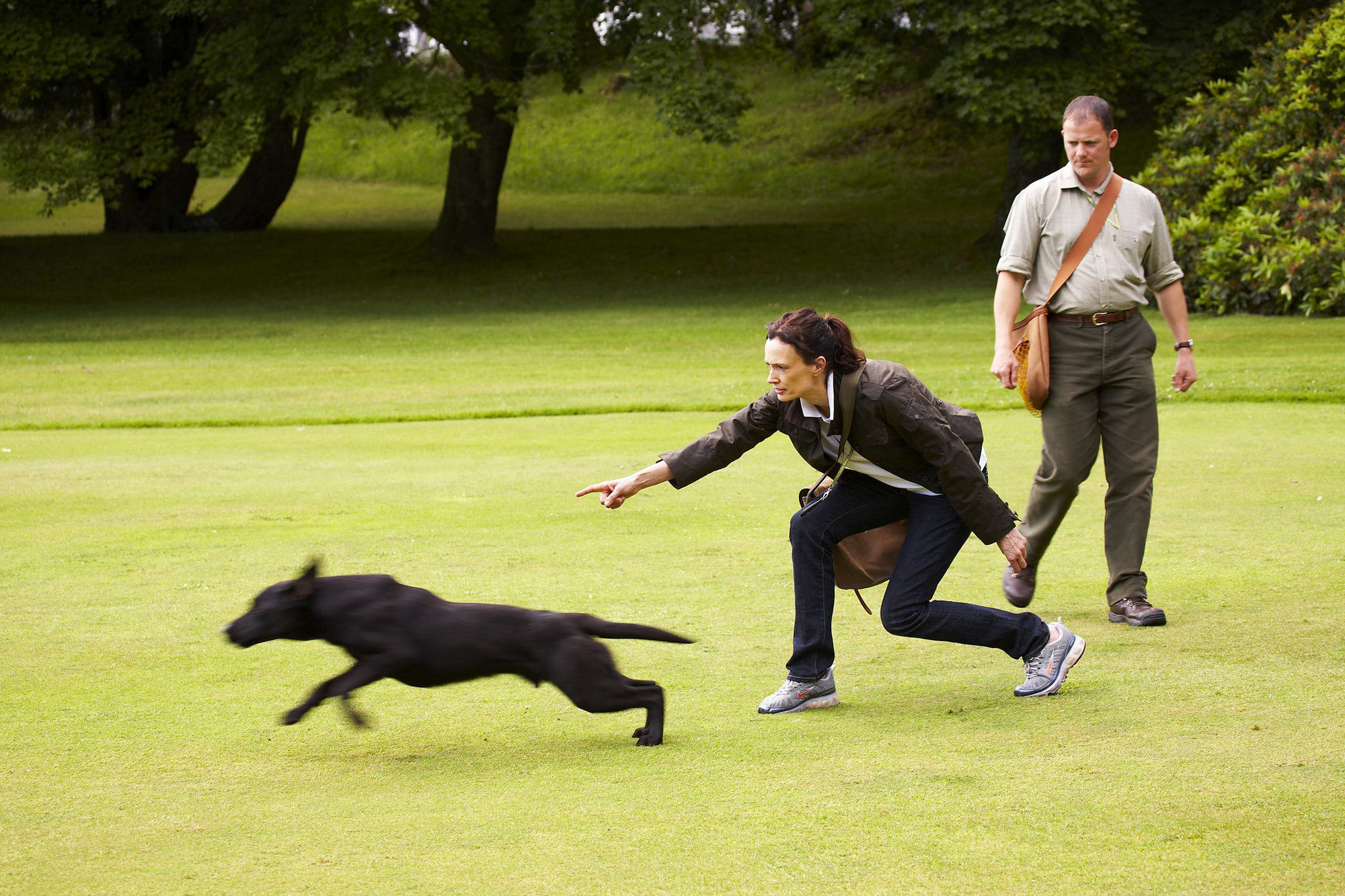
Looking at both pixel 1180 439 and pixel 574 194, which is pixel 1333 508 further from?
pixel 574 194

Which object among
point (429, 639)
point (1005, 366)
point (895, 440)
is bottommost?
point (429, 639)

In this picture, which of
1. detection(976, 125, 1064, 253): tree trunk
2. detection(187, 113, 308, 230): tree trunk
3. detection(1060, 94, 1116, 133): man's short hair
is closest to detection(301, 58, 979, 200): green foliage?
detection(187, 113, 308, 230): tree trunk

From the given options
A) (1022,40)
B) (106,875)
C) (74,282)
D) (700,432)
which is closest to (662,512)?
(700,432)

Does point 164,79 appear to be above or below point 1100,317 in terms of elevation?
above

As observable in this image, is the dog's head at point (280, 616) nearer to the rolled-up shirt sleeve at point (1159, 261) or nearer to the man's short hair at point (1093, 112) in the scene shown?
the man's short hair at point (1093, 112)

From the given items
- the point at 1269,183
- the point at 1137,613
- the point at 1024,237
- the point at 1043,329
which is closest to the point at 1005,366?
the point at 1043,329

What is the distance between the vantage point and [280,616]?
391 centimetres

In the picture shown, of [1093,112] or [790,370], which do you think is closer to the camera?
[790,370]

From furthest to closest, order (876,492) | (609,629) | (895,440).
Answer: (876,492), (895,440), (609,629)

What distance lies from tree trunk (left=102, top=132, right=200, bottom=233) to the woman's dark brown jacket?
3385 centimetres

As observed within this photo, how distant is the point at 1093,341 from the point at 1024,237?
534mm

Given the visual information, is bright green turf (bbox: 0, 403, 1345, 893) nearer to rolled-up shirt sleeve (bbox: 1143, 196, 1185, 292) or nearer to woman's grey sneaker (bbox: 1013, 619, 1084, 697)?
woman's grey sneaker (bbox: 1013, 619, 1084, 697)

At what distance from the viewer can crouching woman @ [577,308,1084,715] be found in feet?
14.0

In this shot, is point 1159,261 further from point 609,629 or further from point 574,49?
point 574,49
